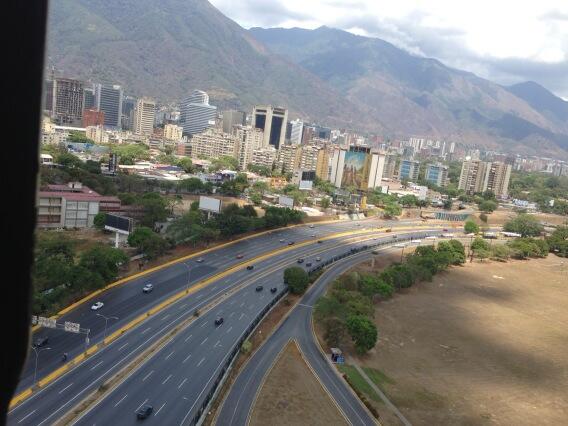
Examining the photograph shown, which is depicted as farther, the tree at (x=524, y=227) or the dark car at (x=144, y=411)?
the tree at (x=524, y=227)

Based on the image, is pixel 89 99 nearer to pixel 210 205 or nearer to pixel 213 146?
pixel 213 146

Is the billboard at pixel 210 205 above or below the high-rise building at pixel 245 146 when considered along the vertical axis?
below

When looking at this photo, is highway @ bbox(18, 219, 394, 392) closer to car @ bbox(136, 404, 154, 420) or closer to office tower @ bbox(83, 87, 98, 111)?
car @ bbox(136, 404, 154, 420)

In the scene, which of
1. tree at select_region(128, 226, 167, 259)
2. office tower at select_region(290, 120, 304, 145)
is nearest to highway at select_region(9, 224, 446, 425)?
tree at select_region(128, 226, 167, 259)

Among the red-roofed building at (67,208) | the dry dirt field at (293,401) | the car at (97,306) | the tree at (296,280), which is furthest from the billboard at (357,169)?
the dry dirt field at (293,401)

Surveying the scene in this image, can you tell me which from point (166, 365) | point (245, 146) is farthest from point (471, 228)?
point (166, 365)

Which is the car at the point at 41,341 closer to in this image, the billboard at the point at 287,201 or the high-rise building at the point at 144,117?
the billboard at the point at 287,201
